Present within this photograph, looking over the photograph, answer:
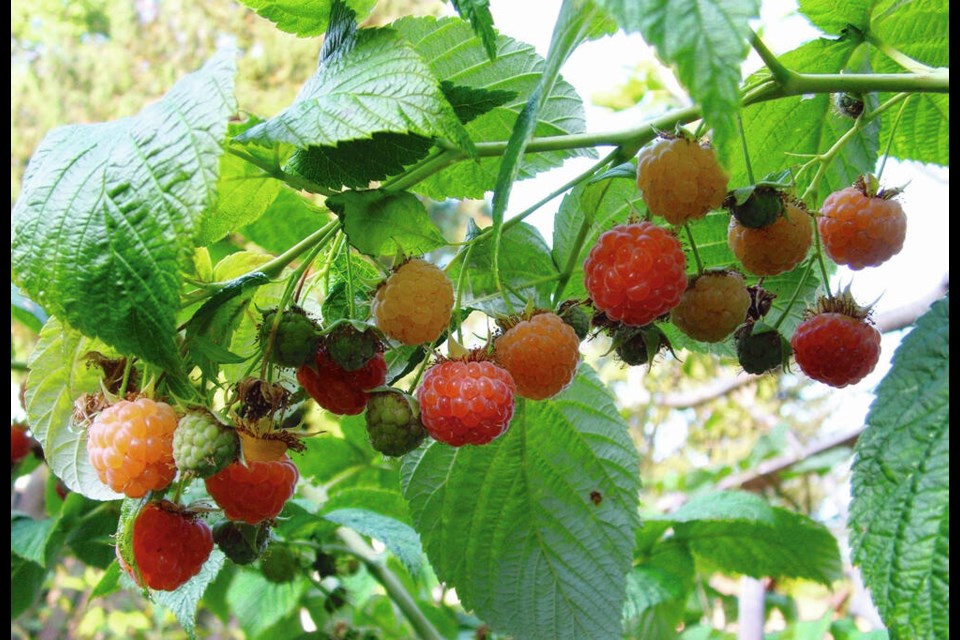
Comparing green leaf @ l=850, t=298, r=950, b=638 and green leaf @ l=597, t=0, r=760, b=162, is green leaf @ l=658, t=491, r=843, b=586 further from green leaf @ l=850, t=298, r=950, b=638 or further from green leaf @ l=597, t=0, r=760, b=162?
green leaf @ l=597, t=0, r=760, b=162

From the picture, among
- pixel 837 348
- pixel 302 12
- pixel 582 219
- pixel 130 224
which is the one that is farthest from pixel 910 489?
pixel 302 12

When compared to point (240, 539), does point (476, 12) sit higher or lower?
higher

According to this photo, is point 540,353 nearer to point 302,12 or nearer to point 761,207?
point 761,207

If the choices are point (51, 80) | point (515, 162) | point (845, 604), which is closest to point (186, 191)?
point (515, 162)

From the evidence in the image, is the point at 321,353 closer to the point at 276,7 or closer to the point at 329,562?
the point at 276,7

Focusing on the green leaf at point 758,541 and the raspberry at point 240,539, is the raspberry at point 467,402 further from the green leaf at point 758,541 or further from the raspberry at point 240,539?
the green leaf at point 758,541

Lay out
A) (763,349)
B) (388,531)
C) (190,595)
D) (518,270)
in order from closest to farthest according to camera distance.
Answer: (763,349) → (518,270) → (190,595) → (388,531)

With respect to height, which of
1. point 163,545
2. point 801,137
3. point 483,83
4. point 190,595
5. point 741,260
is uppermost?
point 801,137

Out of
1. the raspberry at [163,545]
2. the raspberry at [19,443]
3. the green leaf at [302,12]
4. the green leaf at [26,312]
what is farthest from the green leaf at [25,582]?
the green leaf at [302,12]
